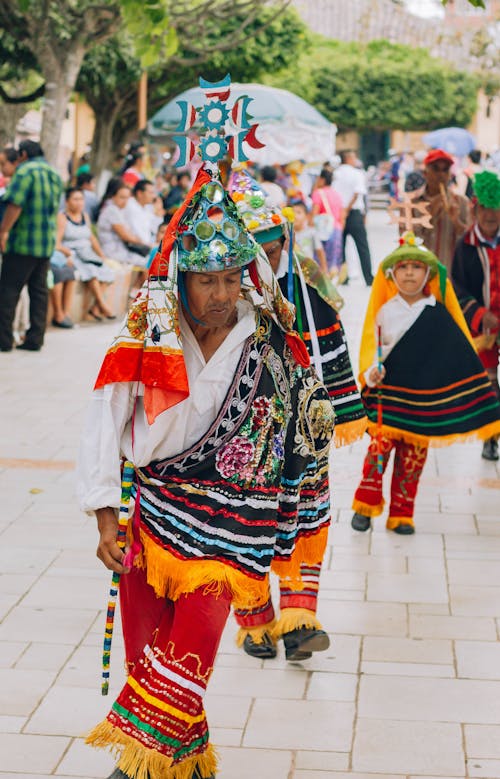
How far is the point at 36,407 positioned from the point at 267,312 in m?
5.73

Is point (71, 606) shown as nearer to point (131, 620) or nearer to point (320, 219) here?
point (131, 620)

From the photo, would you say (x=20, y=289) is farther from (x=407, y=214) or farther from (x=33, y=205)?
(x=407, y=214)

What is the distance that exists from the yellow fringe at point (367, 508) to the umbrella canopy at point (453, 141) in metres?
19.9

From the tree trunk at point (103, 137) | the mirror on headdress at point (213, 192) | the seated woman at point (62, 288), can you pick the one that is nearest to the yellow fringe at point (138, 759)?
the mirror on headdress at point (213, 192)

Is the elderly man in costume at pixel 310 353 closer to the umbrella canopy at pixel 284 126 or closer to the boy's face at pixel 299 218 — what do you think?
the boy's face at pixel 299 218

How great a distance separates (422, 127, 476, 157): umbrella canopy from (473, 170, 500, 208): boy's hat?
60.3 ft

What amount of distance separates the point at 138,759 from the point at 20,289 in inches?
334

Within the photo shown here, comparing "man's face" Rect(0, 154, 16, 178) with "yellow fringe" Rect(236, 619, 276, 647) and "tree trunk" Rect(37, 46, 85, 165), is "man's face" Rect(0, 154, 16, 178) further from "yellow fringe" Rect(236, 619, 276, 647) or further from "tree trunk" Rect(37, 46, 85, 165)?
"yellow fringe" Rect(236, 619, 276, 647)

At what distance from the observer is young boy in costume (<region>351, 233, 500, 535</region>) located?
6059 millimetres

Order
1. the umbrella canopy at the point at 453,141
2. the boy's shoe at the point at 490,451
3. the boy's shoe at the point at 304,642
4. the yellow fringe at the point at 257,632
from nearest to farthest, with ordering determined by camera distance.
Answer: the boy's shoe at the point at 304,642 < the yellow fringe at the point at 257,632 < the boy's shoe at the point at 490,451 < the umbrella canopy at the point at 453,141

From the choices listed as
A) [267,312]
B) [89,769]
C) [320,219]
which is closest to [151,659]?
[89,769]

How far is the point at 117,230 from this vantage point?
1429cm

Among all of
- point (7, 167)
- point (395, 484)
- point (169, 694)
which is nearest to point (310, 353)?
point (395, 484)

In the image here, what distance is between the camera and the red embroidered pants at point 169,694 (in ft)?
10.4
